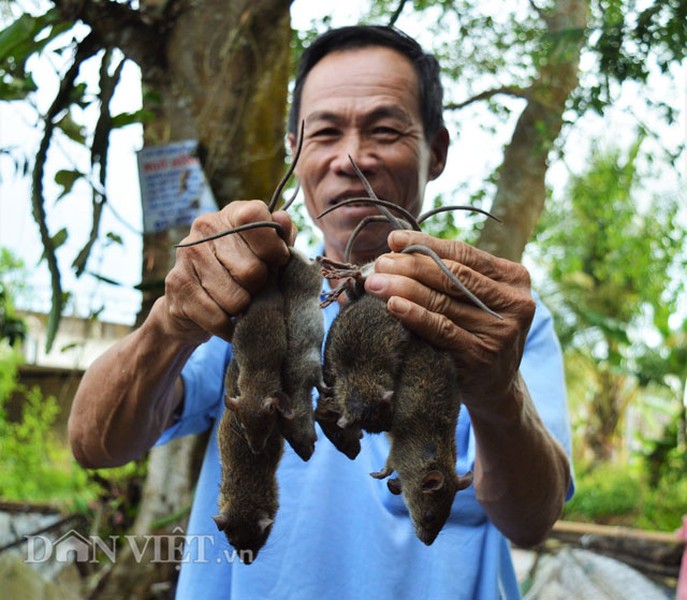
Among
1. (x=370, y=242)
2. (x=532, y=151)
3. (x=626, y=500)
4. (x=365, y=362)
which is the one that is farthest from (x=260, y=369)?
(x=626, y=500)

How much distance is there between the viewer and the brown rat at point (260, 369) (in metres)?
1.18

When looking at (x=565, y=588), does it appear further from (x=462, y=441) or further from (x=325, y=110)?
(x=325, y=110)

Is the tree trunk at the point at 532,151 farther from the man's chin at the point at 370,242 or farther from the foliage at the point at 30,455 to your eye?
the foliage at the point at 30,455

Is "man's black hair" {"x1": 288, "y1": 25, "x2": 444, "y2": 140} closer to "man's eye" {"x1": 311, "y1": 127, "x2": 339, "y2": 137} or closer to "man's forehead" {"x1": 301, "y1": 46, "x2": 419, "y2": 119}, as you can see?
"man's forehead" {"x1": 301, "y1": 46, "x2": 419, "y2": 119}

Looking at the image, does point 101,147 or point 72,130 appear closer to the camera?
point 101,147

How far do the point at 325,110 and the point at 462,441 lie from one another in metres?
1.03

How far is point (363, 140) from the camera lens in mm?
1970

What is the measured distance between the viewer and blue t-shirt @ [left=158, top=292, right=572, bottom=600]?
223cm

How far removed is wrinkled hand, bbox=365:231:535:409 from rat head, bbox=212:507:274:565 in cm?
40

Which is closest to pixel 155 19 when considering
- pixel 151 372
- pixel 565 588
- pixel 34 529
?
pixel 151 372

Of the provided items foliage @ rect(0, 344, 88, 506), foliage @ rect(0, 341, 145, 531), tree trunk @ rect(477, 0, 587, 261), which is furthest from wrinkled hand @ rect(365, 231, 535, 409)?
foliage @ rect(0, 344, 88, 506)

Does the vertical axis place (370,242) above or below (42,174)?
below

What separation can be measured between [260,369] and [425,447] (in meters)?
0.28

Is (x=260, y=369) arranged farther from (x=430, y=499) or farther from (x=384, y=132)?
(x=384, y=132)
